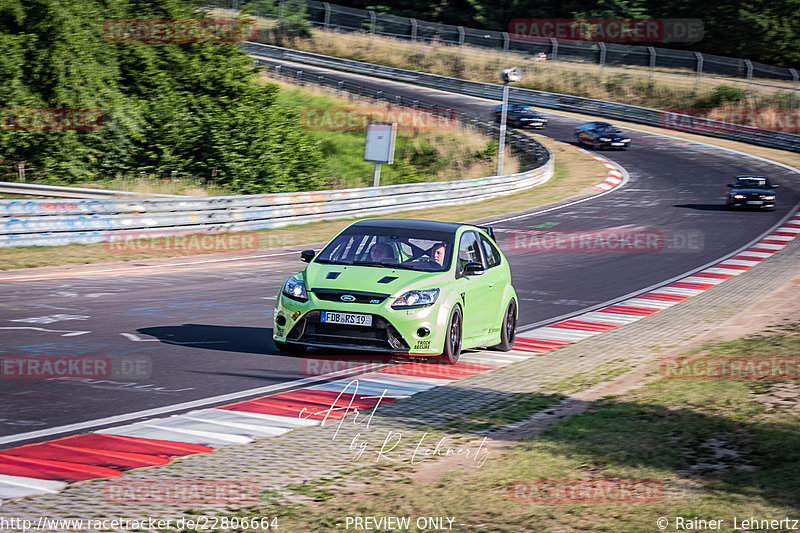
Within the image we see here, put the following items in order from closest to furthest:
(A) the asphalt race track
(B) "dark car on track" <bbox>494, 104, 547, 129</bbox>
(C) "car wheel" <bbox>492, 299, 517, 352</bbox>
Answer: (A) the asphalt race track → (C) "car wheel" <bbox>492, 299, 517, 352</bbox> → (B) "dark car on track" <bbox>494, 104, 547, 129</bbox>

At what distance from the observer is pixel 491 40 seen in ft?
243

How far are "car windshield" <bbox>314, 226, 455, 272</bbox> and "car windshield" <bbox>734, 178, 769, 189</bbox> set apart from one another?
25786 millimetres

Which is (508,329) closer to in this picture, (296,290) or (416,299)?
(416,299)

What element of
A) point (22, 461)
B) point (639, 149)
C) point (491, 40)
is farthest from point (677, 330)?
point (491, 40)

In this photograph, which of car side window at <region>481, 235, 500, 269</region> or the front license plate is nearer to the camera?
the front license plate

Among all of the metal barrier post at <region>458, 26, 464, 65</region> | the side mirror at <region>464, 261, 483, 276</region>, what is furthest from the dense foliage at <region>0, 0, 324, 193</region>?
the metal barrier post at <region>458, 26, 464, 65</region>

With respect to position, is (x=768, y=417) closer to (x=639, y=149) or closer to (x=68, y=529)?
(x=68, y=529)

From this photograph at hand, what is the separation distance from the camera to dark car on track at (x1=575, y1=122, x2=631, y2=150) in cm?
5178

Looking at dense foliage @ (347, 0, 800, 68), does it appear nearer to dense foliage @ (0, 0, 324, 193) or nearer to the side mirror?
dense foliage @ (0, 0, 324, 193)

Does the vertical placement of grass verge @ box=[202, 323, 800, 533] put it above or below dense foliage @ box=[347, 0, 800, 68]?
below

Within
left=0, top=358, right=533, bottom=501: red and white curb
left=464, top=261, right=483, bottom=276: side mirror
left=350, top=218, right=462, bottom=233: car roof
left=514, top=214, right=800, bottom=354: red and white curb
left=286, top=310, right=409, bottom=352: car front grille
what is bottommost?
left=514, top=214, right=800, bottom=354: red and white curb

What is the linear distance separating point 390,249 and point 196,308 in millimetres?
3891

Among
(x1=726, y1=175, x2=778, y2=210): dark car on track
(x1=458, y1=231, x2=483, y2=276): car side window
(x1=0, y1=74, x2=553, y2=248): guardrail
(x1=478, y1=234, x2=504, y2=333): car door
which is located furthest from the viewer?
(x1=726, y1=175, x2=778, y2=210): dark car on track

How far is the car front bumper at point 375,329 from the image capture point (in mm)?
9875
